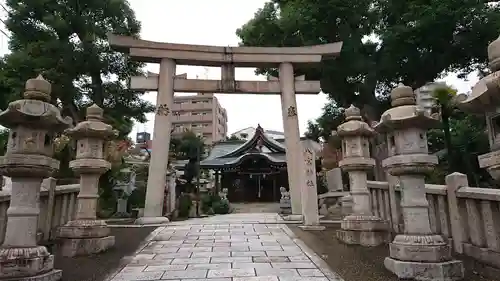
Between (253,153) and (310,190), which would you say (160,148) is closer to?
(310,190)

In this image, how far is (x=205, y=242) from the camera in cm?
671

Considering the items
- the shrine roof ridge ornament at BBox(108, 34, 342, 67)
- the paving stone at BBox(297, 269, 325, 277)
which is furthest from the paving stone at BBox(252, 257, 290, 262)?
the shrine roof ridge ornament at BBox(108, 34, 342, 67)

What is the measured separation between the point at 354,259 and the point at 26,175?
15.7 ft

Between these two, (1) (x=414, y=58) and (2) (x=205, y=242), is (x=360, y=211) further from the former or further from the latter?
(1) (x=414, y=58)

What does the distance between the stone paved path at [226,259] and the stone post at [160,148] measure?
2.68 metres

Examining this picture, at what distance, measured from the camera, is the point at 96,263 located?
5086 millimetres

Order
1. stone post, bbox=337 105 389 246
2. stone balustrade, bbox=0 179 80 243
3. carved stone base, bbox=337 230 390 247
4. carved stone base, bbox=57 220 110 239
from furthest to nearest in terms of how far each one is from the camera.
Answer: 1. stone balustrade, bbox=0 179 80 243
2. stone post, bbox=337 105 389 246
3. carved stone base, bbox=337 230 390 247
4. carved stone base, bbox=57 220 110 239

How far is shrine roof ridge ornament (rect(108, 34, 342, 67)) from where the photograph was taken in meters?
11.2

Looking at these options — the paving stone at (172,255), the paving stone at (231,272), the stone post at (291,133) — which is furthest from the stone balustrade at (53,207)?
the stone post at (291,133)

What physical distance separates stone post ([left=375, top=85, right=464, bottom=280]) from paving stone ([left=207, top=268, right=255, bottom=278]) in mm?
1876

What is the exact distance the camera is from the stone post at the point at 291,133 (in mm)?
11266

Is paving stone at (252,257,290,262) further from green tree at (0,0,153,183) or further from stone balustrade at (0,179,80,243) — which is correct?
green tree at (0,0,153,183)

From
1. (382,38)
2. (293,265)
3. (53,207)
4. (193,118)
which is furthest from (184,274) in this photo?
(193,118)

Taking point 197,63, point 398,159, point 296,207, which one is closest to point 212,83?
point 197,63
